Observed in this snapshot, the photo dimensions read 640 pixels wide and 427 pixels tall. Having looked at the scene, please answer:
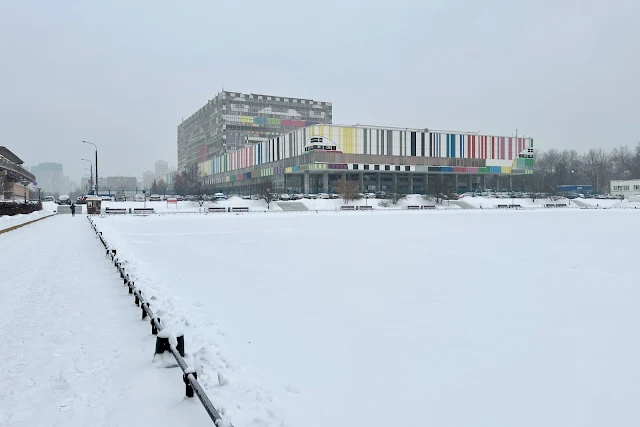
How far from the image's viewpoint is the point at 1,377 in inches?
199

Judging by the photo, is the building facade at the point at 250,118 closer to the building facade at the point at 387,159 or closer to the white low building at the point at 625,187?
the building facade at the point at 387,159

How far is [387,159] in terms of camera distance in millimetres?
97500

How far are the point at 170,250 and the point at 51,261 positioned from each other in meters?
4.00

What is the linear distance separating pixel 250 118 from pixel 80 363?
152 m

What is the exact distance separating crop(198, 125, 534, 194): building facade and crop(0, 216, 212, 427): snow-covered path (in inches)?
3165

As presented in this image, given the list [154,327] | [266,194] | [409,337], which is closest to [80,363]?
[154,327]

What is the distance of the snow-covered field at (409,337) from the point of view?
4523mm

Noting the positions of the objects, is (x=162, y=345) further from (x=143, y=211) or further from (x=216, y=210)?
(x=216, y=210)

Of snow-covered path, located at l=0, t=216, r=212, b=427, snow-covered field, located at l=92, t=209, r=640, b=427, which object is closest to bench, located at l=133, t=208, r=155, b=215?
snow-covered field, located at l=92, t=209, r=640, b=427

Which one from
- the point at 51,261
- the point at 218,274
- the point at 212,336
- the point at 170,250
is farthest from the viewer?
the point at 170,250

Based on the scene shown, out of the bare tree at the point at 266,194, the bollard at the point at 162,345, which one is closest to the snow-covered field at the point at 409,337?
the bollard at the point at 162,345

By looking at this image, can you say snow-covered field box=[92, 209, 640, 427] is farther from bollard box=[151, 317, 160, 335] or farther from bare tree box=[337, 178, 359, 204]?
bare tree box=[337, 178, 359, 204]

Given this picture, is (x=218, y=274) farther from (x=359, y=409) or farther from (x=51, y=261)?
(x=359, y=409)

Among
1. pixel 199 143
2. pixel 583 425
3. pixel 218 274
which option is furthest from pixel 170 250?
pixel 199 143
